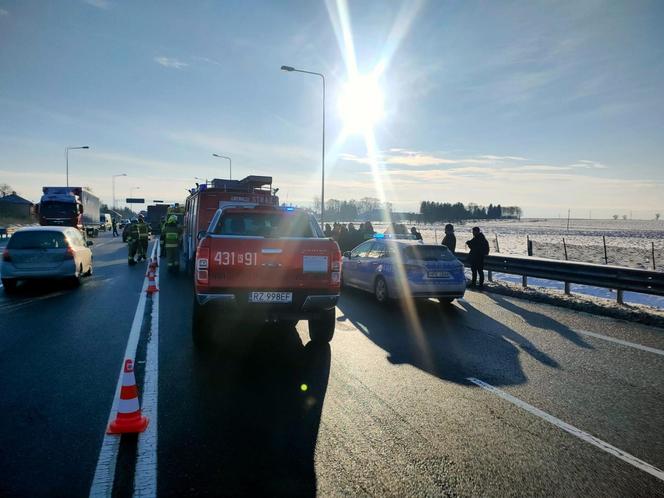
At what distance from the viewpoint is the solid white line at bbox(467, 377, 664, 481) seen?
11.5 feet

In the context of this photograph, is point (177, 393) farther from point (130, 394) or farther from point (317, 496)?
point (317, 496)

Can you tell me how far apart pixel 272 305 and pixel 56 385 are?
254 centimetres

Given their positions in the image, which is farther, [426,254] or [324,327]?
[426,254]

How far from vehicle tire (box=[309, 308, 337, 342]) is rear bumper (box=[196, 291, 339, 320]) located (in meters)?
0.29

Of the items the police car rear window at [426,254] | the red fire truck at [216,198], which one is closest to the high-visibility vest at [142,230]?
the red fire truck at [216,198]

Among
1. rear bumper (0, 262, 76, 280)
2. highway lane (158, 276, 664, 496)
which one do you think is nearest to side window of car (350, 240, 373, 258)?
highway lane (158, 276, 664, 496)

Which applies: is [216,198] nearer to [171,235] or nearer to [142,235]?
[171,235]

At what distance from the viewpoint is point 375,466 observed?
3455 mm

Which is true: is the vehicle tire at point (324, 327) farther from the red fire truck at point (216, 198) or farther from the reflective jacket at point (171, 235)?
the reflective jacket at point (171, 235)

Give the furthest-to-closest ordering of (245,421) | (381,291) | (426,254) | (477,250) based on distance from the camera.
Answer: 1. (477,250)
2. (381,291)
3. (426,254)
4. (245,421)

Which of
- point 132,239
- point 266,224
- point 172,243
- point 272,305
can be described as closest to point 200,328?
point 272,305

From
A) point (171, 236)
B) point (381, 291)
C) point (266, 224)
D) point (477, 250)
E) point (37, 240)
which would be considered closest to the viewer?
point (266, 224)

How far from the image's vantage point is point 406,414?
4.43m

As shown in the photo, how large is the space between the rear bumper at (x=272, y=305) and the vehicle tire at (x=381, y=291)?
173 inches
